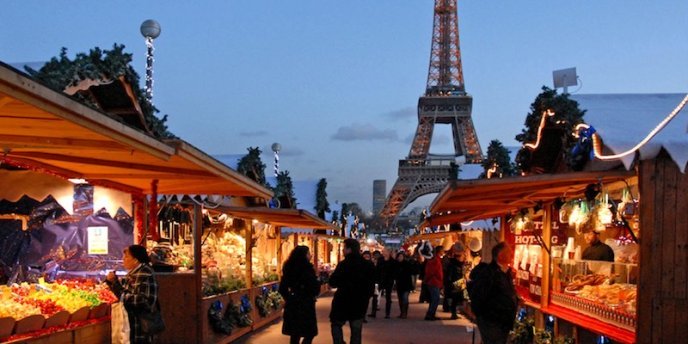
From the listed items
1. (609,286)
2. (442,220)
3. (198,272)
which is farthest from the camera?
(442,220)

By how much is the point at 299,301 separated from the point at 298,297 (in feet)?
0.17

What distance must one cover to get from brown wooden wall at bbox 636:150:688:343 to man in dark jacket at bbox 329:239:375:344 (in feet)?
11.5

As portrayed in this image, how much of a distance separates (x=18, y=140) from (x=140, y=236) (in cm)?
493

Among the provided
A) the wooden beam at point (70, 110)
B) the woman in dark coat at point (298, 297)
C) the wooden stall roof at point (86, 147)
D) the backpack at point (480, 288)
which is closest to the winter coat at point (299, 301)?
the woman in dark coat at point (298, 297)

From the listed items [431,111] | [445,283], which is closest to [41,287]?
[445,283]

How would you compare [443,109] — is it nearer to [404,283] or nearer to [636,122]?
[404,283]

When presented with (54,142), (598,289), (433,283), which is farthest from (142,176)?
(433,283)

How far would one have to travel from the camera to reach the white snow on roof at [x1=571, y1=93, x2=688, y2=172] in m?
6.17

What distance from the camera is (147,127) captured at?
897cm

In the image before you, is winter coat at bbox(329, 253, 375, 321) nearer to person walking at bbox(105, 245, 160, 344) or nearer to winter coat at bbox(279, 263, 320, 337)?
winter coat at bbox(279, 263, 320, 337)

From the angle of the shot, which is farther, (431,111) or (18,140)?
(431,111)

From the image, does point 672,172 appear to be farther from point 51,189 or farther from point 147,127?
point 51,189

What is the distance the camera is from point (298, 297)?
854 centimetres

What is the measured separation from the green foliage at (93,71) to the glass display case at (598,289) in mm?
5138
